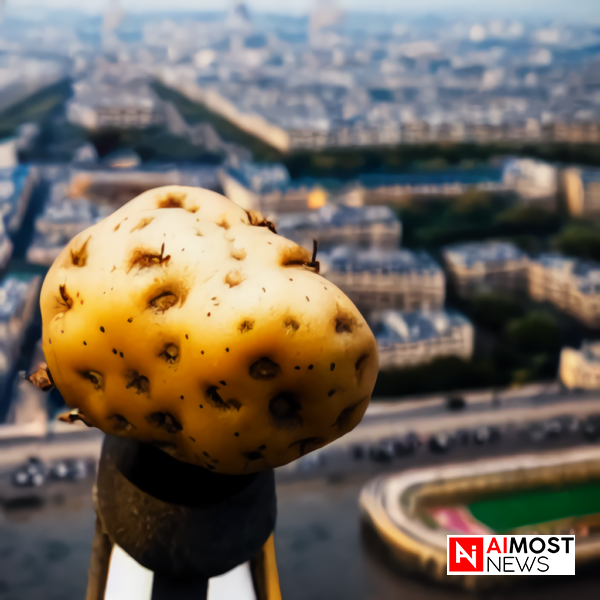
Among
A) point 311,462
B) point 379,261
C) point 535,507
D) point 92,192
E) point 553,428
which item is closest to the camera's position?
point 535,507

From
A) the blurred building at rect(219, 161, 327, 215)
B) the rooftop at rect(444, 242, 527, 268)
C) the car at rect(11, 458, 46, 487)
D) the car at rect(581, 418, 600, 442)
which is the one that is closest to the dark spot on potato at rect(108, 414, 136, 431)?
the car at rect(11, 458, 46, 487)

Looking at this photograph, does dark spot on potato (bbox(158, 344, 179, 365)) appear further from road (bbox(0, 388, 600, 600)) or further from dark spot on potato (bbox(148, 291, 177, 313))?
road (bbox(0, 388, 600, 600))

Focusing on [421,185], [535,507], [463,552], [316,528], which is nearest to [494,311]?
[421,185]

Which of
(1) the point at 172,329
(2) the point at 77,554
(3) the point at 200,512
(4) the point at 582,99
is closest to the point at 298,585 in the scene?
(2) the point at 77,554

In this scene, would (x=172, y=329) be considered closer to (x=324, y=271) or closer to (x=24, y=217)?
(x=324, y=271)

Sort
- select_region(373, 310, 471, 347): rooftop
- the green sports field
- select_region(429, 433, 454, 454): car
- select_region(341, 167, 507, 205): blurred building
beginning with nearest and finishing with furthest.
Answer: the green sports field, select_region(429, 433, 454, 454): car, select_region(373, 310, 471, 347): rooftop, select_region(341, 167, 507, 205): blurred building

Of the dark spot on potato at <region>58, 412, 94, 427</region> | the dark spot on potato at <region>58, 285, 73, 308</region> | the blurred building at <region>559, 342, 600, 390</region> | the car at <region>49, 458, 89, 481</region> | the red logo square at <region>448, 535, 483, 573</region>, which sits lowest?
the car at <region>49, 458, 89, 481</region>

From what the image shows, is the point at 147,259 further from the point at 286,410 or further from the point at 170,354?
the point at 286,410
